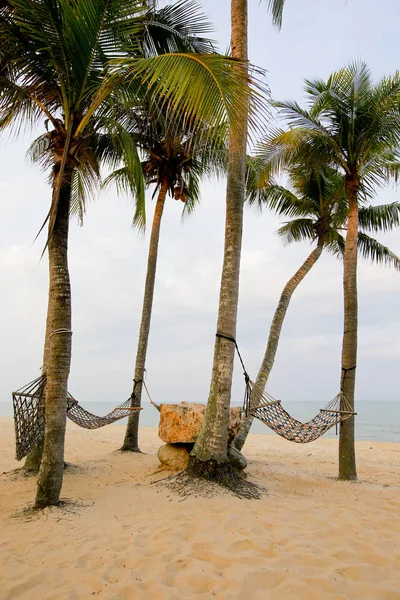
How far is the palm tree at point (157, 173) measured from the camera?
24.7 feet

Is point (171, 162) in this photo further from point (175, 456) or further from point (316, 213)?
point (175, 456)

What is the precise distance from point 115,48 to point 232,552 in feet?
14.0

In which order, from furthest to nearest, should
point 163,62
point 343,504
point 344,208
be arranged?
point 344,208 < point 343,504 < point 163,62

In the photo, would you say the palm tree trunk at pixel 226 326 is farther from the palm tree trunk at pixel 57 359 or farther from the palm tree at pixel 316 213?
the palm tree at pixel 316 213

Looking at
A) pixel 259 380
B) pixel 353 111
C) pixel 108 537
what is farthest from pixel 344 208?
pixel 108 537

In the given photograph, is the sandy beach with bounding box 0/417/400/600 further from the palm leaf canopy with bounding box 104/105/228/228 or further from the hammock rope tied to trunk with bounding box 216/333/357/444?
the palm leaf canopy with bounding box 104/105/228/228

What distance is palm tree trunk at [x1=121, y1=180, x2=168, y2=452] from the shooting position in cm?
751

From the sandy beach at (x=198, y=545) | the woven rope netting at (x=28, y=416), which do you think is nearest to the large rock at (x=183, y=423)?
the sandy beach at (x=198, y=545)

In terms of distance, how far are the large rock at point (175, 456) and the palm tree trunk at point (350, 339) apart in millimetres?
2137

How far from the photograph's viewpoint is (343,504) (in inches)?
165

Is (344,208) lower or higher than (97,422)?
higher

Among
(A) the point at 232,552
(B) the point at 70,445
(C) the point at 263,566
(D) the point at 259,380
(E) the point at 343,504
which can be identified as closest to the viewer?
(C) the point at 263,566

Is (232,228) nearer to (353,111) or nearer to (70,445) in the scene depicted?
(353,111)

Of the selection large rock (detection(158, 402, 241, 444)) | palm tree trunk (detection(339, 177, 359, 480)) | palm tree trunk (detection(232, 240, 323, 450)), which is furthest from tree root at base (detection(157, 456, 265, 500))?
palm tree trunk (detection(232, 240, 323, 450))
